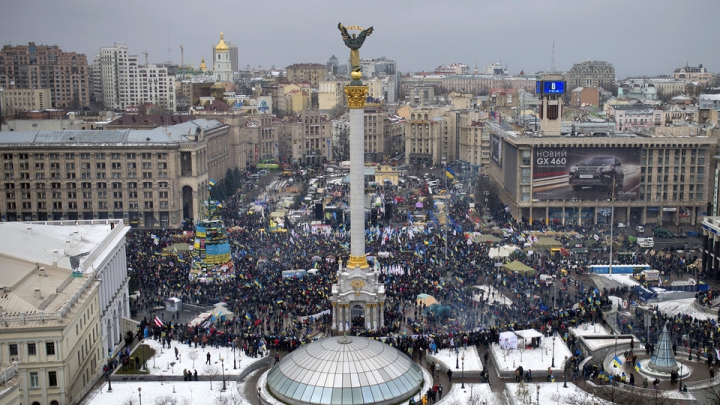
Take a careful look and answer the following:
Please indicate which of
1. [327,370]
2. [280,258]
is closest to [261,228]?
[280,258]

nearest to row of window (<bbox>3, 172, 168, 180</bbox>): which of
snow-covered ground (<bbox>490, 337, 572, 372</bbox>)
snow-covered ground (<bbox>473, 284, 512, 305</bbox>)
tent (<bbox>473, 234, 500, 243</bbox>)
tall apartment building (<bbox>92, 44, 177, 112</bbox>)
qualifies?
tent (<bbox>473, 234, 500, 243</bbox>)

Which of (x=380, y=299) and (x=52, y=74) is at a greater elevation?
(x=52, y=74)

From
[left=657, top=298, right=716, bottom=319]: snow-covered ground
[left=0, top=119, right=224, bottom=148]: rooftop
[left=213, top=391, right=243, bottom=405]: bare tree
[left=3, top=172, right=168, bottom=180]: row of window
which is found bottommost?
[left=213, top=391, right=243, bottom=405]: bare tree

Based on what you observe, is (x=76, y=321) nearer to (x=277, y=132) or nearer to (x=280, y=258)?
(x=280, y=258)

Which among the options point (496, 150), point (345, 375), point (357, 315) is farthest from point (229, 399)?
point (496, 150)

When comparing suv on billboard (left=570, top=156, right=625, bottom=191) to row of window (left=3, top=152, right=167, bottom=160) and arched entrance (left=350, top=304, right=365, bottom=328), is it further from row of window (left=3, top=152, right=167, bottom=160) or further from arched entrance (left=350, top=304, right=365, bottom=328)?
row of window (left=3, top=152, right=167, bottom=160)

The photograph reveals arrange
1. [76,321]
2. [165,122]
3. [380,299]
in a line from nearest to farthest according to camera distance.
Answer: [76,321], [380,299], [165,122]
